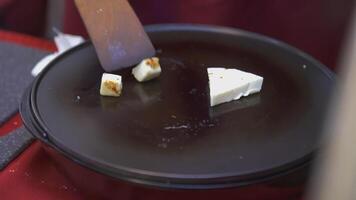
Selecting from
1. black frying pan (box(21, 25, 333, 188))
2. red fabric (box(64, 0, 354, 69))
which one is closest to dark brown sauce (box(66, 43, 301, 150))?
black frying pan (box(21, 25, 333, 188))

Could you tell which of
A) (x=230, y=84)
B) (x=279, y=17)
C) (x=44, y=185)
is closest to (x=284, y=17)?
(x=279, y=17)

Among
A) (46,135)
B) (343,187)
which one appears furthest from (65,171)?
(343,187)

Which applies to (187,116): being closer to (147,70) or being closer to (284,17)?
(147,70)

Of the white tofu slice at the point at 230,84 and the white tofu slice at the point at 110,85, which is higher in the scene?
→ the white tofu slice at the point at 230,84

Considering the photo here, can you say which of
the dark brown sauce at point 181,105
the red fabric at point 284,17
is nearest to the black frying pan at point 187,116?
the dark brown sauce at point 181,105

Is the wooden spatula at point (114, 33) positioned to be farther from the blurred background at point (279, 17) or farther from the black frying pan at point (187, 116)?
the blurred background at point (279, 17)

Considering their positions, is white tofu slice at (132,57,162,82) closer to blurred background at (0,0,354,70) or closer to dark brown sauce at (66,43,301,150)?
dark brown sauce at (66,43,301,150)
